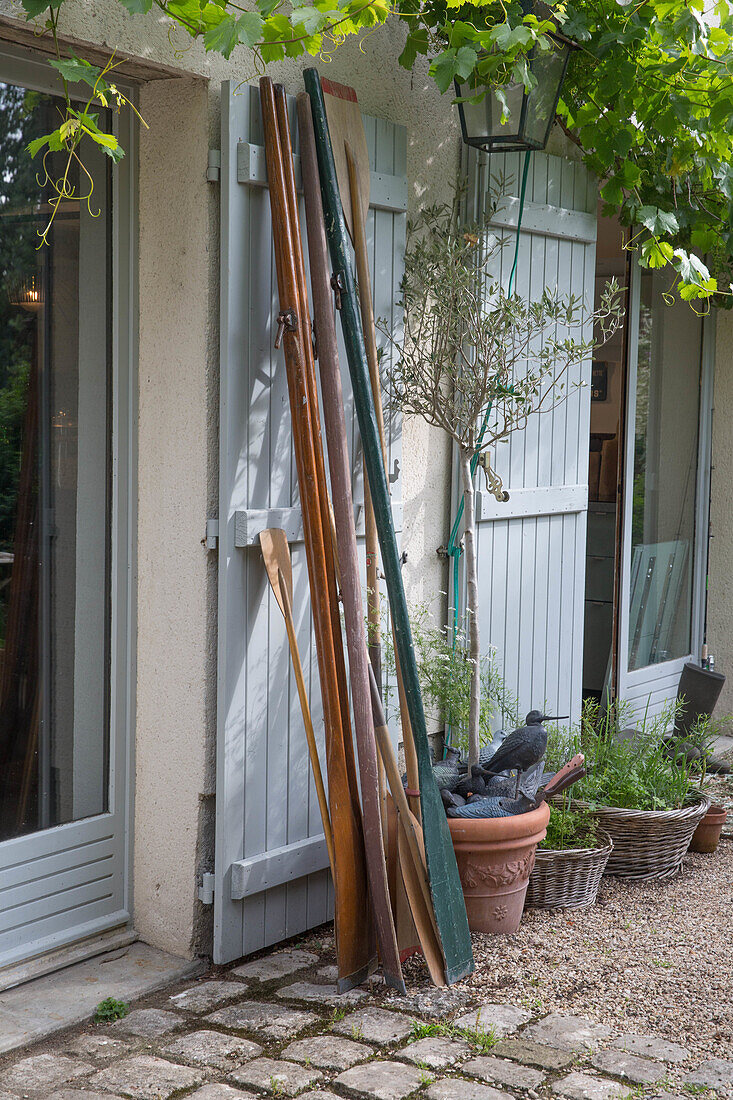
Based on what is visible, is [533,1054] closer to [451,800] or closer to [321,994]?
[321,994]

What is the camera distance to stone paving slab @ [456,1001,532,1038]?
9.07 feet

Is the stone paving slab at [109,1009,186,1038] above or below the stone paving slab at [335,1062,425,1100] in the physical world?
below

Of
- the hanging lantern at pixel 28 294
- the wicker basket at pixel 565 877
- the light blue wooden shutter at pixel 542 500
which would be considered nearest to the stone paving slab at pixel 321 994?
the wicker basket at pixel 565 877

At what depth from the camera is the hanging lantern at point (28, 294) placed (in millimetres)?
2963

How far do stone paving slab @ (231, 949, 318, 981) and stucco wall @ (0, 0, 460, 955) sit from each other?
0.49 ft

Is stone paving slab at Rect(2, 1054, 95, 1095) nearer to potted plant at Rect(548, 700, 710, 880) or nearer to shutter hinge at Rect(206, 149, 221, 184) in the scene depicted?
potted plant at Rect(548, 700, 710, 880)

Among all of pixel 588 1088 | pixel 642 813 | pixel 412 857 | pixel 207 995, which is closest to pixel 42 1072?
pixel 207 995

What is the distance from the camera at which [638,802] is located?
12.9ft

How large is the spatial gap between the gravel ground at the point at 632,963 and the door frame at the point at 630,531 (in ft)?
4.25

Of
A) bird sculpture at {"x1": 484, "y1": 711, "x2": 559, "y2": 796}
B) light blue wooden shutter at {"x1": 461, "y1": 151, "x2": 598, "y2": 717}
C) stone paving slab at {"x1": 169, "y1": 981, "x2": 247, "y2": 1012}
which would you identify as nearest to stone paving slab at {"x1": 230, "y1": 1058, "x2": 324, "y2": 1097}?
stone paving slab at {"x1": 169, "y1": 981, "x2": 247, "y2": 1012}

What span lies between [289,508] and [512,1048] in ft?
5.10

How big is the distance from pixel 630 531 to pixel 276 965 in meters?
3.00

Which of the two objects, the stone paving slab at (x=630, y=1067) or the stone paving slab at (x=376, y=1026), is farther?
the stone paving slab at (x=376, y=1026)

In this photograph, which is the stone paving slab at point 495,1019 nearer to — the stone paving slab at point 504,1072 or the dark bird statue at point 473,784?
the stone paving slab at point 504,1072
